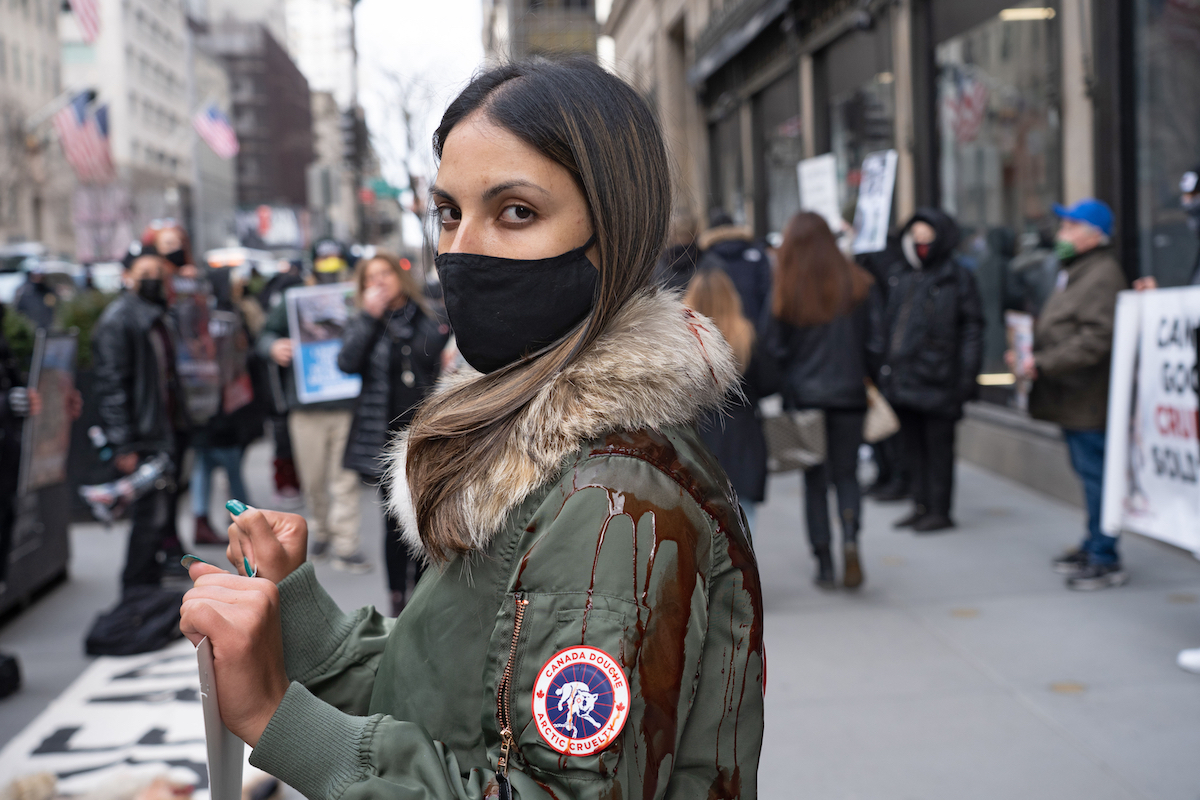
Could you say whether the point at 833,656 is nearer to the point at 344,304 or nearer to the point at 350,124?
the point at 344,304

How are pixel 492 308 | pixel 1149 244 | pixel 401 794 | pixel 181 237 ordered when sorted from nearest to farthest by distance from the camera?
pixel 401 794 < pixel 492 308 < pixel 181 237 < pixel 1149 244

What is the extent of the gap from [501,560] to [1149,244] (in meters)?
7.36

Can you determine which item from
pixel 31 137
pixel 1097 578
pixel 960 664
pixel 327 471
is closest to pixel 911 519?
pixel 1097 578

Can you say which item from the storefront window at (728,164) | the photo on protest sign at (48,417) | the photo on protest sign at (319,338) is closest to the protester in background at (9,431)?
the photo on protest sign at (48,417)

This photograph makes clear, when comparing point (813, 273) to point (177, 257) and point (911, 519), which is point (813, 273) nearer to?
point (911, 519)

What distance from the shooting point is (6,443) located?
5293 mm

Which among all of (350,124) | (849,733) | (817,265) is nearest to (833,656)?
(849,733)

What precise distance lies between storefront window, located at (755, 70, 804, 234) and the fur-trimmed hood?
1441cm

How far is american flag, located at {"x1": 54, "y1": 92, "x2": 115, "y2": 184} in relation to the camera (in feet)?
72.8

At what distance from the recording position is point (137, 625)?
5598mm

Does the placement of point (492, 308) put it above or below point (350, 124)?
below

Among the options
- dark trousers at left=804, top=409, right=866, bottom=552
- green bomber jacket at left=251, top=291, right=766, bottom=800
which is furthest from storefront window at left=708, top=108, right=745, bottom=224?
green bomber jacket at left=251, top=291, right=766, bottom=800

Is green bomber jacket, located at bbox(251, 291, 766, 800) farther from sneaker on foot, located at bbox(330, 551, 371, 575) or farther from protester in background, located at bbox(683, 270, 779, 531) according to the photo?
sneaker on foot, located at bbox(330, 551, 371, 575)

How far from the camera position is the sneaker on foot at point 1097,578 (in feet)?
19.4
